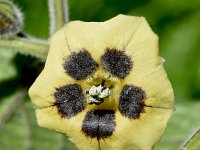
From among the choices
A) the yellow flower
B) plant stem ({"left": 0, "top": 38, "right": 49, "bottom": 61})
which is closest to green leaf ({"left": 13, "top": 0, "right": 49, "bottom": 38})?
plant stem ({"left": 0, "top": 38, "right": 49, "bottom": 61})

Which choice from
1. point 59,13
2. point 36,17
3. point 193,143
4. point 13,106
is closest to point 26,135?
point 13,106

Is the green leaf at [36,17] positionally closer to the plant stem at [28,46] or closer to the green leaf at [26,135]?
the green leaf at [26,135]

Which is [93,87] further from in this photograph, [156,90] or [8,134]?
[8,134]

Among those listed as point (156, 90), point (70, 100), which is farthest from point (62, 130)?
point (156, 90)

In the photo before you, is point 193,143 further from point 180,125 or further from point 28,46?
point 180,125

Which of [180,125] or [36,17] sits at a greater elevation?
[36,17]

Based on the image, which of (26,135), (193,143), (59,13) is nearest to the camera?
(193,143)
